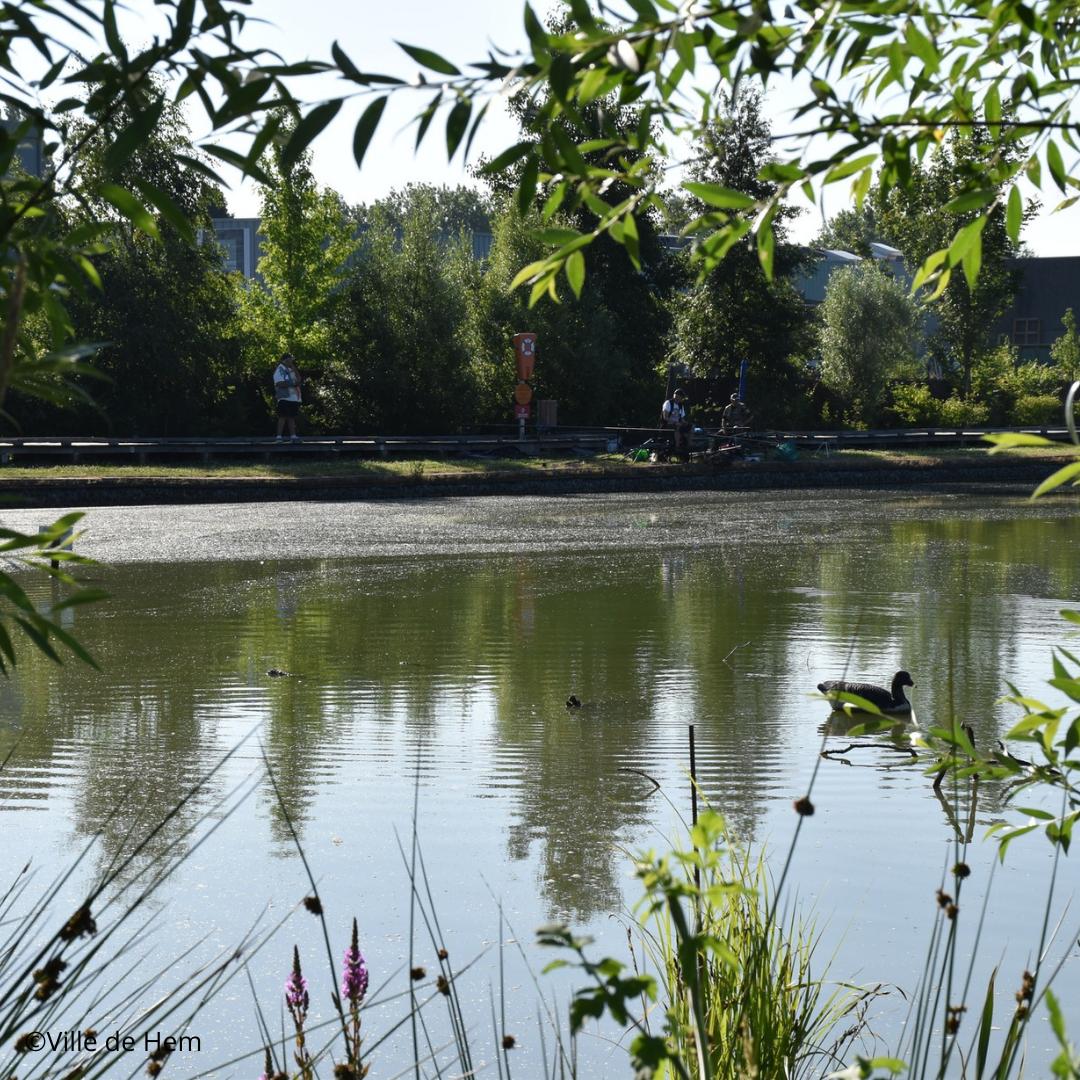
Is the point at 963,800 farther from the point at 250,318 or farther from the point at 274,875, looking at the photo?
the point at 250,318

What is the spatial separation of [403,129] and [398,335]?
102 feet

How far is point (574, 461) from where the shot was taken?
29.0 m

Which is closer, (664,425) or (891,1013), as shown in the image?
(891,1013)

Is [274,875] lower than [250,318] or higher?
lower

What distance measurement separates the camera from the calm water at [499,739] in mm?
4559

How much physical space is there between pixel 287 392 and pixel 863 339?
18427 millimetres

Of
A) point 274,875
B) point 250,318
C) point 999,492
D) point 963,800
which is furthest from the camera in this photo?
point 250,318

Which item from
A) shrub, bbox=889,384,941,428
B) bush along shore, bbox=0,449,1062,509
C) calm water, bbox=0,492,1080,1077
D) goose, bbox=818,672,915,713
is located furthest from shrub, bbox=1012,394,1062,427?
goose, bbox=818,672,915,713

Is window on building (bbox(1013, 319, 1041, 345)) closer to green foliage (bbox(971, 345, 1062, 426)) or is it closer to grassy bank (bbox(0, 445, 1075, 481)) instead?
green foliage (bbox(971, 345, 1062, 426))

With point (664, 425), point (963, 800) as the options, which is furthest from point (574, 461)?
point (963, 800)

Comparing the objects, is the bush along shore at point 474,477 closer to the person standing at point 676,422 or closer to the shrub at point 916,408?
the person standing at point 676,422

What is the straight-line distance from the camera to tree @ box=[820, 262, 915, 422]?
133 feet

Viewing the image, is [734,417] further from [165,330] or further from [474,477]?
[165,330]

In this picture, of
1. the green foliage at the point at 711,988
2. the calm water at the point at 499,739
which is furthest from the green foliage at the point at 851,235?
the green foliage at the point at 711,988
